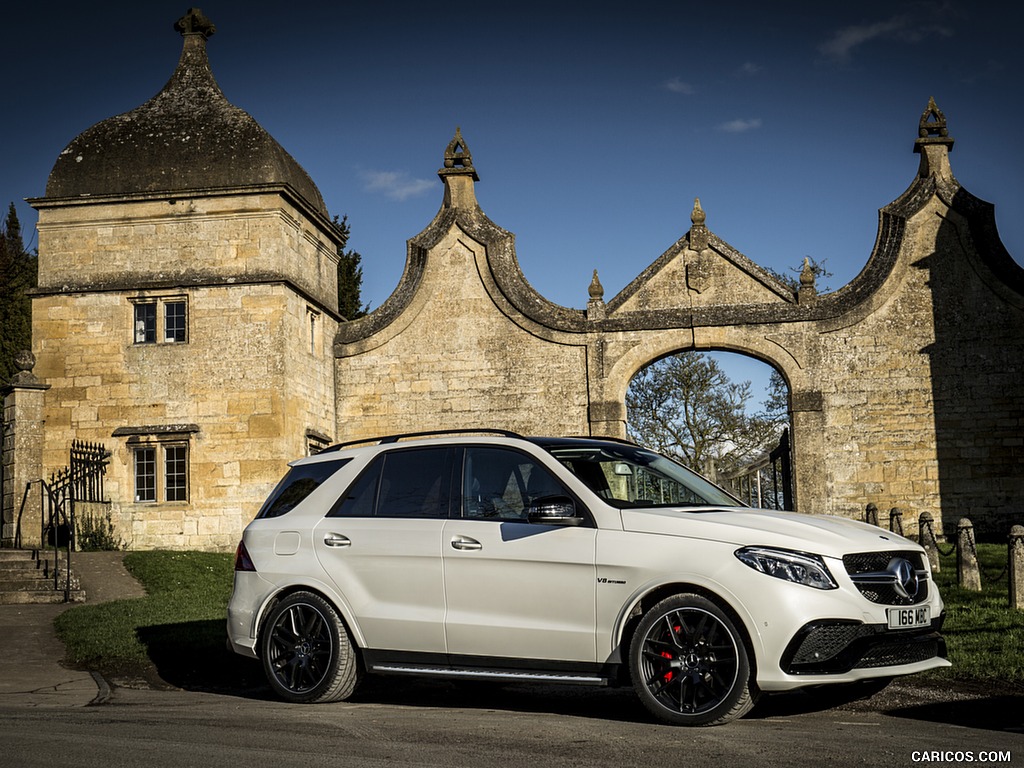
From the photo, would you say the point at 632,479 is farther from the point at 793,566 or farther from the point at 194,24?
the point at 194,24

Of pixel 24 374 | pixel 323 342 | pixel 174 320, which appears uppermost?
pixel 174 320

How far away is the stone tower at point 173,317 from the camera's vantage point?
23.0 metres

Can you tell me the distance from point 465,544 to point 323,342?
18.1 m

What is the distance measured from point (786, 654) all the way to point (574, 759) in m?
1.44

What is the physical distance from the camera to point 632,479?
802 cm

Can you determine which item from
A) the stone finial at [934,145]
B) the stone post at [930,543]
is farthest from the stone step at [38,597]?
the stone finial at [934,145]

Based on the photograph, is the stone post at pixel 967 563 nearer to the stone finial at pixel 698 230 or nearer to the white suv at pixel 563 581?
the white suv at pixel 563 581

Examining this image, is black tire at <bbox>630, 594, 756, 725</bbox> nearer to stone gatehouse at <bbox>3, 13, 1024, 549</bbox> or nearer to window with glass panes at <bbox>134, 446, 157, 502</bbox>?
stone gatehouse at <bbox>3, 13, 1024, 549</bbox>

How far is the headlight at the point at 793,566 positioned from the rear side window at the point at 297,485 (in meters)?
3.16

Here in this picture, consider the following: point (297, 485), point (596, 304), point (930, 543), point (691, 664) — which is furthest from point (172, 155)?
point (691, 664)

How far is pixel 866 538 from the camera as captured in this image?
718 centimetres

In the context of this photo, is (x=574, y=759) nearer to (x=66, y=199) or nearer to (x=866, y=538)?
(x=866, y=538)

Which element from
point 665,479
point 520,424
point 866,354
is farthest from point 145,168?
point 665,479

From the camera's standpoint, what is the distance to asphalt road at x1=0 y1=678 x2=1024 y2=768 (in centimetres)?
603
